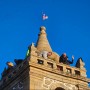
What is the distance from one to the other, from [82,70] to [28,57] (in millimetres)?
4950

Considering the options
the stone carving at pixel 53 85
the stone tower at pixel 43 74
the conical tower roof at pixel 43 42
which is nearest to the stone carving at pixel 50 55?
the stone tower at pixel 43 74

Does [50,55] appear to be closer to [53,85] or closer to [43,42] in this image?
[43,42]

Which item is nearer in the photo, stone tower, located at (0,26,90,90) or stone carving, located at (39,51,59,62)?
stone tower, located at (0,26,90,90)

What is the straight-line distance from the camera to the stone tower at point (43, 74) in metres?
37.9

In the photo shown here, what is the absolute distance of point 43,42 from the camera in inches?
1711

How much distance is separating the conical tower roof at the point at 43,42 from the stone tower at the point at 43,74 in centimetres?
66

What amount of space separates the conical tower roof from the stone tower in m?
0.66

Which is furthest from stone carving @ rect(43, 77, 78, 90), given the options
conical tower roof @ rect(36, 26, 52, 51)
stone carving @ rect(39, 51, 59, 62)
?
conical tower roof @ rect(36, 26, 52, 51)

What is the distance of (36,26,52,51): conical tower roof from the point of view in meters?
42.5

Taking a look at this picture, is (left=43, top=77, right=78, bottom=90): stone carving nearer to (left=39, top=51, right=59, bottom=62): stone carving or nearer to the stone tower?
the stone tower

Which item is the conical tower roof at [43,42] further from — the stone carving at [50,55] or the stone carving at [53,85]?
the stone carving at [53,85]

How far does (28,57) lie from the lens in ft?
128

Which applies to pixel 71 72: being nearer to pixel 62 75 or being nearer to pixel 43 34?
pixel 62 75

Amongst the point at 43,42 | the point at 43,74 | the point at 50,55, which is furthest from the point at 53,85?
the point at 43,42
